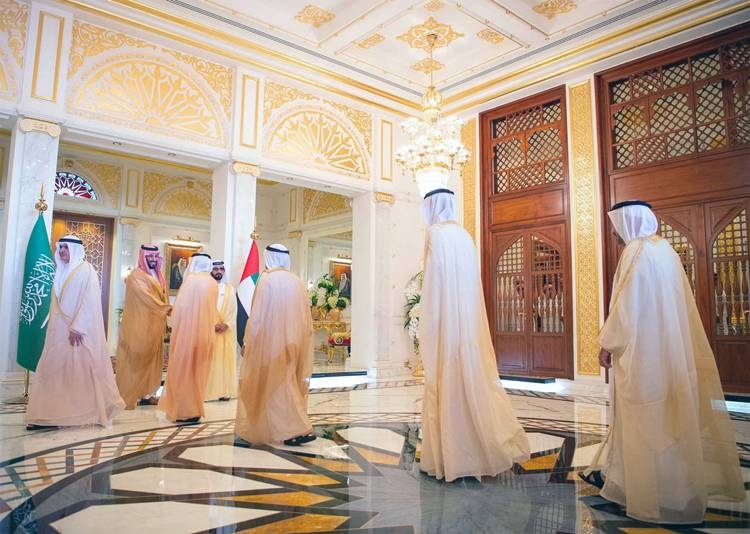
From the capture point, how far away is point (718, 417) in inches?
101

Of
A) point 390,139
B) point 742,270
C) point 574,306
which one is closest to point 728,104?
point 742,270

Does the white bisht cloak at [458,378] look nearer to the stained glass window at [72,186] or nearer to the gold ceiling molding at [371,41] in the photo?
the gold ceiling molding at [371,41]

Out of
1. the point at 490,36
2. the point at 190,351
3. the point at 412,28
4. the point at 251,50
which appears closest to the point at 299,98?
the point at 251,50

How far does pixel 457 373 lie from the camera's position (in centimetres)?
297

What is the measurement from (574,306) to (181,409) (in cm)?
505

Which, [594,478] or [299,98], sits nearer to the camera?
[594,478]

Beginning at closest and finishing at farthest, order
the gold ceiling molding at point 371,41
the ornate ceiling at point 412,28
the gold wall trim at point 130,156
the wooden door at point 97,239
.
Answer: the ornate ceiling at point 412,28
the gold ceiling molding at point 371,41
the gold wall trim at point 130,156
the wooden door at point 97,239

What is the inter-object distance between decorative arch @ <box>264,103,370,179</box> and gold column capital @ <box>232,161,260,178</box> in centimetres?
32

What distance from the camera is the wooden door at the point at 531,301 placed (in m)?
7.37

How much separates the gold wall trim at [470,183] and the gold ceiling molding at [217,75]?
3733 mm

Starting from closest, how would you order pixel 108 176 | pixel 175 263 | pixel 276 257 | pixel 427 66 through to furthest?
pixel 276 257 → pixel 427 66 → pixel 108 176 → pixel 175 263

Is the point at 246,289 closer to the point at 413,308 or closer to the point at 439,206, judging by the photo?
the point at 413,308

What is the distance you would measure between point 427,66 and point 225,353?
5.03m

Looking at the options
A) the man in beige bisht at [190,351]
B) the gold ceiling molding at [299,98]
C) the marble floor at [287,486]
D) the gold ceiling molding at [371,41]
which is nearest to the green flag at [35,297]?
the marble floor at [287,486]
